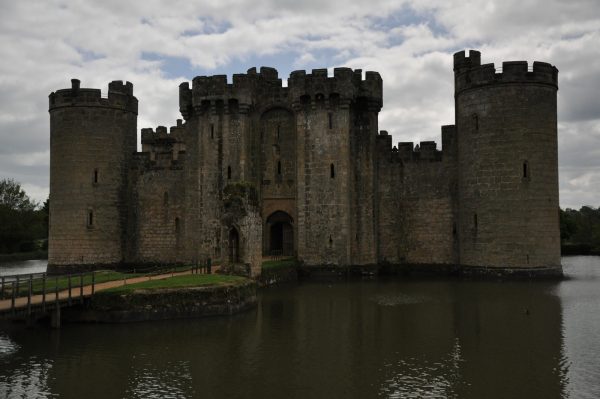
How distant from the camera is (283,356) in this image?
48.9ft

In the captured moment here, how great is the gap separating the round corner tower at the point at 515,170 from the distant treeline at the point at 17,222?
155 ft

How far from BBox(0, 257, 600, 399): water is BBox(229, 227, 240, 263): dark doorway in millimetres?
3264

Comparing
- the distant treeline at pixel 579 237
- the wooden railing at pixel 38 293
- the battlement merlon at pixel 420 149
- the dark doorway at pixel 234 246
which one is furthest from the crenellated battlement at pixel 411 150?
the distant treeline at pixel 579 237

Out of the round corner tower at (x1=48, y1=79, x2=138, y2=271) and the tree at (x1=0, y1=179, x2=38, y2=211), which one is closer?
the round corner tower at (x1=48, y1=79, x2=138, y2=271)

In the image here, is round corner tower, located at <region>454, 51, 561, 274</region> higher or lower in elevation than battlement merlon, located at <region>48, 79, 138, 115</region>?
lower

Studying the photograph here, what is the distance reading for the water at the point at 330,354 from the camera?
1236cm

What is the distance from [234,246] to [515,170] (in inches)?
579

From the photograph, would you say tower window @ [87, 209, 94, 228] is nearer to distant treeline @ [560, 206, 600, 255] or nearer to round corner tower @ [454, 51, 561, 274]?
round corner tower @ [454, 51, 561, 274]

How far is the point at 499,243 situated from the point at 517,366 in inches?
679

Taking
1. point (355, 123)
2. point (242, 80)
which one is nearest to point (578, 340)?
point (355, 123)

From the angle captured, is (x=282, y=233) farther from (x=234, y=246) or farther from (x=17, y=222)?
(x=17, y=222)

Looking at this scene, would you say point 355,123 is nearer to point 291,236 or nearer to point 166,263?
point 291,236

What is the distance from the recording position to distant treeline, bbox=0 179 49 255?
200 ft

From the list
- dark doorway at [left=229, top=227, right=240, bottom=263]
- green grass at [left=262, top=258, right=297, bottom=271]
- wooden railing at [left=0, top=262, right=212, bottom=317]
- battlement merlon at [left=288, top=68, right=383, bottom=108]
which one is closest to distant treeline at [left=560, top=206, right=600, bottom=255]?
battlement merlon at [left=288, top=68, right=383, bottom=108]
